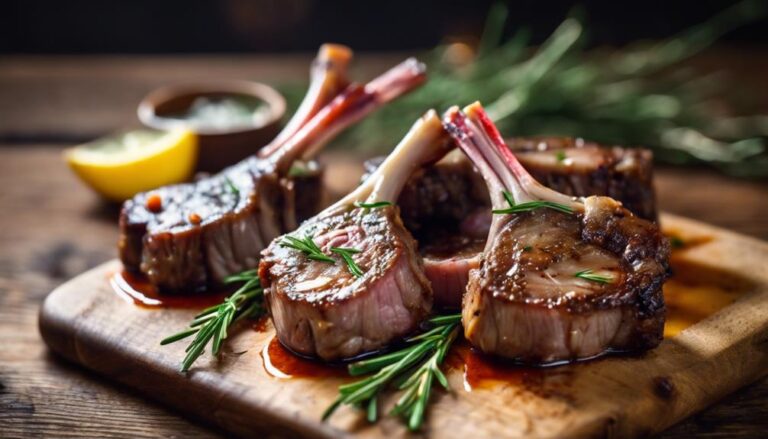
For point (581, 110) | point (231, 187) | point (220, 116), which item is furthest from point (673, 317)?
point (220, 116)

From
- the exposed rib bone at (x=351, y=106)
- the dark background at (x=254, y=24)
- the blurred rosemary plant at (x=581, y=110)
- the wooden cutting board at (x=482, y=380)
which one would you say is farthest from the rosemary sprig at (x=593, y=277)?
the dark background at (x=254, y=24)

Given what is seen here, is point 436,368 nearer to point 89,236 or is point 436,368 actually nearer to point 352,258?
point 352,258

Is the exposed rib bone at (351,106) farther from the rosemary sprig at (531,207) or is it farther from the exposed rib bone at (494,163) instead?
the rosemary sprig at (531,207)

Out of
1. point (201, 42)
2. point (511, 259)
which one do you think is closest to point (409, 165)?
point (511, 259)

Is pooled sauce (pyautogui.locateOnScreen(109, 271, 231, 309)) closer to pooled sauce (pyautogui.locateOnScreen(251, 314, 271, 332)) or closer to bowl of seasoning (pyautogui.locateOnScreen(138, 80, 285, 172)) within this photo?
pooled sauce (pyautogui.locateOnScreen(251, 314, 271, 332))

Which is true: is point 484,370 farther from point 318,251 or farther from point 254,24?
point 254,24
